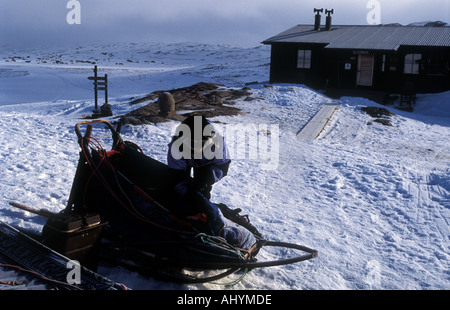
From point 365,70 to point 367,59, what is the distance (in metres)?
0.63

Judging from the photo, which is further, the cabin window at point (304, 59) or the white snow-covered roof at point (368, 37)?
the cabin window at point (304, 59)

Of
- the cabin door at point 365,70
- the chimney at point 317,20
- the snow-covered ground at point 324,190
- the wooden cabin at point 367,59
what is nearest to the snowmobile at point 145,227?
the snow-covered ground at point 324,190

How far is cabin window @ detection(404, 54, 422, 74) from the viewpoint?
23.4 metres

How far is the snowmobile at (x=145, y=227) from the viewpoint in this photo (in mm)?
3789

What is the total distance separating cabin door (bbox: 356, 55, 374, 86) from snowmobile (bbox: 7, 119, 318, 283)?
22219 mm

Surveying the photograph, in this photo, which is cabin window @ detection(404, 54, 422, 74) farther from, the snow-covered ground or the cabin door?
the snow-covered ground

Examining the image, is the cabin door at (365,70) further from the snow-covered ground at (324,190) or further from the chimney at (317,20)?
the snow-covered ground at (324,190)

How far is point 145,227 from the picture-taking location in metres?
3.97

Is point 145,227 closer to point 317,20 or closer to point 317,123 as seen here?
point 317,123

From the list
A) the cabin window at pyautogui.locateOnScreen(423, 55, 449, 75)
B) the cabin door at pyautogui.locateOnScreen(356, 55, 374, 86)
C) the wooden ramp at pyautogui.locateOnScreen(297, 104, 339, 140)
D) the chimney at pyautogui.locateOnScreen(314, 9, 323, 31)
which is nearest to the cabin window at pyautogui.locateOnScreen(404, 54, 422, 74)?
the cabin window at pyautogui.locateOnScreen(423, 55, 449, 75)

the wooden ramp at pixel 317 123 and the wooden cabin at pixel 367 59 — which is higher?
the wooden cabin at pixel 367 59

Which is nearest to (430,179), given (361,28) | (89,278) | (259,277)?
(259,277)

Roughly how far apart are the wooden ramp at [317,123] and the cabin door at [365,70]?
7879mm
